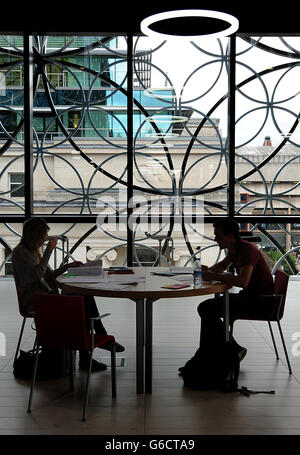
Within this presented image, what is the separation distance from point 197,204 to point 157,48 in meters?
2.16

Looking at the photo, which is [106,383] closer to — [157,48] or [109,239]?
[109,239]

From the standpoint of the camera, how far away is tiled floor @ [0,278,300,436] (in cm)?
356

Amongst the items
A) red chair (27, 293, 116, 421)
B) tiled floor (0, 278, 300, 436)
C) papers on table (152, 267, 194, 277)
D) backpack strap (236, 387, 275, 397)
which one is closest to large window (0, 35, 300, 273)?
tiled floor (0, 278, 300, 436)

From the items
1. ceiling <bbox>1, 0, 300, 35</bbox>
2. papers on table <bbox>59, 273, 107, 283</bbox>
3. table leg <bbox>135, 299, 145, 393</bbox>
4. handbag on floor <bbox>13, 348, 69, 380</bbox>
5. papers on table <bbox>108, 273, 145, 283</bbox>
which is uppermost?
ceiling <bbox>1, 0, 300, 35</bbox>

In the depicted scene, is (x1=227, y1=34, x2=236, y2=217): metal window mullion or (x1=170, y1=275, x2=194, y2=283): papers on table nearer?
(x1=170, y1=275, x2=194, y2=283): papers on table

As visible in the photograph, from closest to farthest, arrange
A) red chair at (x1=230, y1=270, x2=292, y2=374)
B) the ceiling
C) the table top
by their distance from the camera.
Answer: the table top, red chair at (x1=230, y1=270, x2=292, y2=374), the ceiling

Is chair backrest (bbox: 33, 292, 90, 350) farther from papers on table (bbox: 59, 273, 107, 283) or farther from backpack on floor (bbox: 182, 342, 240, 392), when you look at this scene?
backpack on floor (bbox: 182, 342, 240, 392)

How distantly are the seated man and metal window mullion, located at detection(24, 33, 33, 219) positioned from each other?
390cm

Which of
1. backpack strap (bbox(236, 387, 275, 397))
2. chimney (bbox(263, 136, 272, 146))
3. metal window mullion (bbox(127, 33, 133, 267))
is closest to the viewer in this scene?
backpack strap (bbox(236, 387, 275, 397))

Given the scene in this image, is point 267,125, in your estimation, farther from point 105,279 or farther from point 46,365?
point 46,365

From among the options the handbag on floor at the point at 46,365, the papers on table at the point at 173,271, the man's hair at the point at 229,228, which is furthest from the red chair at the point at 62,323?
the man's hair at the point at 229,228

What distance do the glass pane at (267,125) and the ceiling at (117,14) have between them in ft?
1.07

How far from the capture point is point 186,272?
16.2 feet

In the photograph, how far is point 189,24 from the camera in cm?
483
